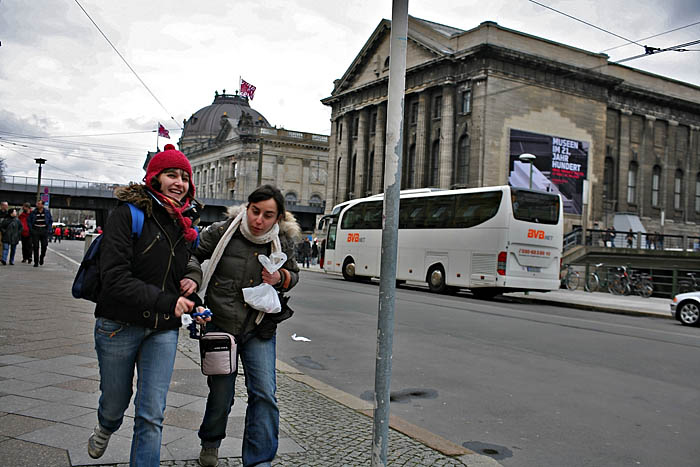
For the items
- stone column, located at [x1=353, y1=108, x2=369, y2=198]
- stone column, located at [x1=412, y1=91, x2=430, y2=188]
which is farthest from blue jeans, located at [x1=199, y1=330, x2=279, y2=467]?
stone column, located at [x1=353, y1=108, x2=369, y2=198]

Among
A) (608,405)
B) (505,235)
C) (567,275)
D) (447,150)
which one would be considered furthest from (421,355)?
(447,150)

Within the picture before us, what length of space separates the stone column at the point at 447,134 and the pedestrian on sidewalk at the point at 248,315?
4262cm

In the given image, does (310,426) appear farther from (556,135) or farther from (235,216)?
(556,135)

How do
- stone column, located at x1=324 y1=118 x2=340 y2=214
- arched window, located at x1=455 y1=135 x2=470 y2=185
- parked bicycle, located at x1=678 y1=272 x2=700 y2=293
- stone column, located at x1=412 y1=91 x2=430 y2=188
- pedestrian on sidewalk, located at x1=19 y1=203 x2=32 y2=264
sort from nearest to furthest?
1. pedestrian on sidewalk, located at x1=19 y1=203 x2=32 y2=264
2. parked bicycle, located at x1=678 y1=272 x2=700 y2=293
3. arched window, located at x1=455 y1=135 x2=470 y2=185
4. stone column, located at x1=412 y1=91 x2=430 y2=188
5. stone column, located at x1=324 y1=118 x2=340 y2=214

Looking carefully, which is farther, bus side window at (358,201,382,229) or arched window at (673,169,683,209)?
arched window at (673,169,683,209)

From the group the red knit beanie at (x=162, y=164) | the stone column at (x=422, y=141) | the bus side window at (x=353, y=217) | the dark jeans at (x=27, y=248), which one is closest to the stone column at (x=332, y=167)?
the stone column at (x=422, y=141)

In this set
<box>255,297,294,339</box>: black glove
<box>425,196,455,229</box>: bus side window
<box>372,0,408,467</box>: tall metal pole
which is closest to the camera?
<box>372,0,408,467</box>: tall metal pole

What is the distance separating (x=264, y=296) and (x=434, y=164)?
1788 inches

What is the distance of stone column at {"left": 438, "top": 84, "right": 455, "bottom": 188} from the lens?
151 feet

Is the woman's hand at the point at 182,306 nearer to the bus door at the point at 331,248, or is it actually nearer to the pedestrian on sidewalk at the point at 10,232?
the pedestrian on sidewalk at the point at 10,232

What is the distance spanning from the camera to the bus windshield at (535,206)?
826 inches

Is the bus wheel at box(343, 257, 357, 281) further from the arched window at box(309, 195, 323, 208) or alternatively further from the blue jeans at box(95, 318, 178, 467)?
the arched window at box(309, 195, 323, 208)

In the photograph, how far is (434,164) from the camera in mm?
48312

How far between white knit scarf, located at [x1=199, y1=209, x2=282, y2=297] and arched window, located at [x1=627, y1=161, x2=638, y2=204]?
53.0 meters
